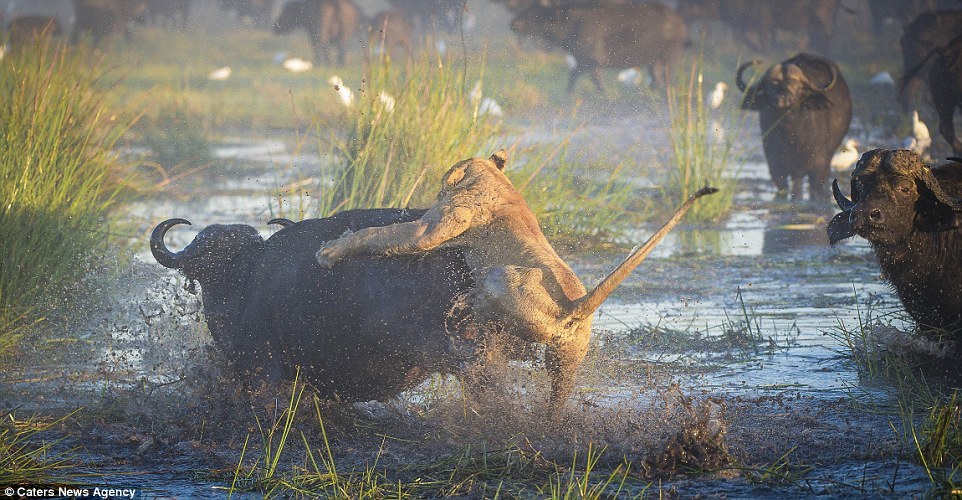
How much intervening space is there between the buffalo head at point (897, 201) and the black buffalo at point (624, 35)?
15.1 metres

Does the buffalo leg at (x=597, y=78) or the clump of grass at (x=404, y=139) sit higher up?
the clump of grass at (x=404, y=139)

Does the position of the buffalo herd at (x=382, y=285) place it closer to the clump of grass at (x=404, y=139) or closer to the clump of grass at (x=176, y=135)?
the clump of grass at (x=404, y=139)

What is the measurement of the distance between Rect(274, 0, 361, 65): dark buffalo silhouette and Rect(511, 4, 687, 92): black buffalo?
5.62m

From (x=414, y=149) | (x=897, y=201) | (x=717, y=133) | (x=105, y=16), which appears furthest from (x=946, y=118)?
(x=105, y=16)

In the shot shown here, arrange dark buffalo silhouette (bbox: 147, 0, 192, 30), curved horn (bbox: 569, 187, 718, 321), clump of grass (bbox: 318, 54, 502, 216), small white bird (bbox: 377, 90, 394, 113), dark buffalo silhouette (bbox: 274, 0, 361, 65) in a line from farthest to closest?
dark buffalo silhouette (bbox: 147, 0, 192, 30), dark buffalo silhouette (bbox: 274, 0, 361, 65), small white bird (bbox: 377, 90, 394, 113), clump of grass (bbox: 318, 54, 502, 216), curved horn (bbox: 569, 187, 718, 321)

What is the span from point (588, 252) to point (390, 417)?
398 cm

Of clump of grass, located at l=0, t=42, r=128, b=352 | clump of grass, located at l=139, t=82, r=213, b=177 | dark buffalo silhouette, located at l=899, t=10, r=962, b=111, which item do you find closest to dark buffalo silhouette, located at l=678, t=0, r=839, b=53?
dark buffalo silhouette, located at l=899, t=10, r=962, b=111

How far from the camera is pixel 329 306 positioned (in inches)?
178

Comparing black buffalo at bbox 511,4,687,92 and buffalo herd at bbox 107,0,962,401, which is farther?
black buffalo at bbox 511,4,687,92

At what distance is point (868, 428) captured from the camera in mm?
4602

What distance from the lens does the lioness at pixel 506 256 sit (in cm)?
396

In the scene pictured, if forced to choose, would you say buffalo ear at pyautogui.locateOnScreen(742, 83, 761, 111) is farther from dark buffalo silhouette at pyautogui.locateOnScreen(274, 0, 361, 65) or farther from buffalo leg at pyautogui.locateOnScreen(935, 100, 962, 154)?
dark buffalo silhouette at pyautogui.locateOnScreen(274, 0, 361, 65)

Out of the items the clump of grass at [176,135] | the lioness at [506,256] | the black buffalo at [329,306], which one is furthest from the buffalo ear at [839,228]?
the clump of grass at [176,135]

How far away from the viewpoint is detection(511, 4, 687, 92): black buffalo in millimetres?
20672
